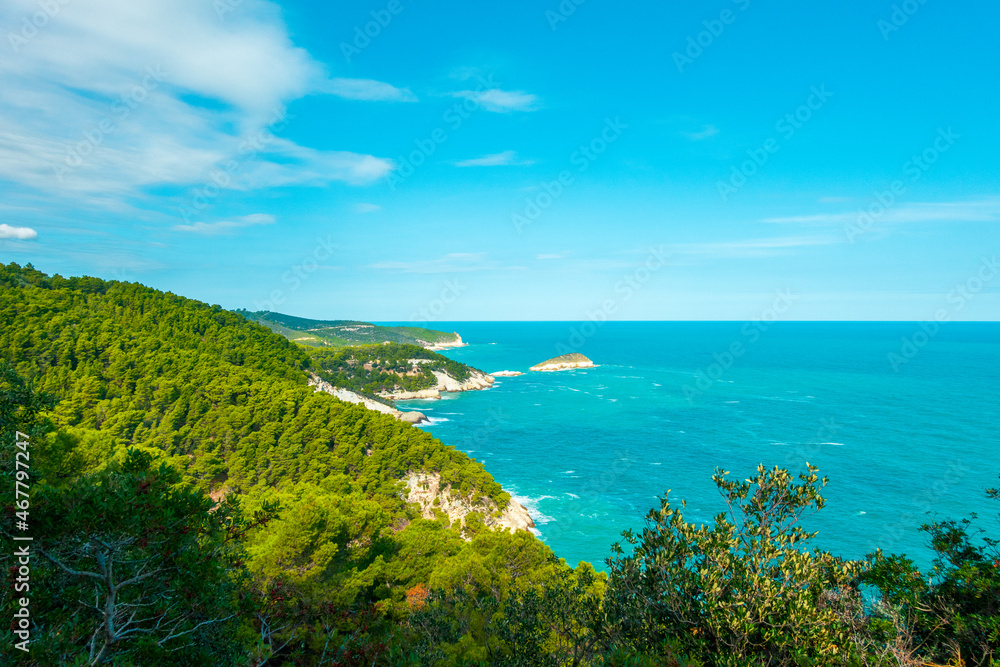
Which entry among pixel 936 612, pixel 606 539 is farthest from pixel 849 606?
pixel 606 539

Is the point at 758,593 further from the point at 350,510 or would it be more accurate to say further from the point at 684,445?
the point at 684,445

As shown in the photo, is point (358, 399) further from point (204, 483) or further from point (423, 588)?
point (423, 588)

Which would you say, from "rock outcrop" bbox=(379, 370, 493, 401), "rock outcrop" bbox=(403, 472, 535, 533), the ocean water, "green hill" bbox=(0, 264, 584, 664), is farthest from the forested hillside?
"rock outcrop" bbox=(379, 370, 493, 401)

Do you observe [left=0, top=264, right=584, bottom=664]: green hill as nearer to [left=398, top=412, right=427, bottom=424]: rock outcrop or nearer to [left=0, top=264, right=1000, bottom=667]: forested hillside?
[left=0, top=264, right=1000, bottom=667]: forested hillside

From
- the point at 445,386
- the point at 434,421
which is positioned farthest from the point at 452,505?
the point at 445,386

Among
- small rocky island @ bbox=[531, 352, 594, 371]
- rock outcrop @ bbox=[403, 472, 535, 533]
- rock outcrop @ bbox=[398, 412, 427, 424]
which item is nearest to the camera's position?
rock outcrop @ bbox=[403, 472, 535, 533]

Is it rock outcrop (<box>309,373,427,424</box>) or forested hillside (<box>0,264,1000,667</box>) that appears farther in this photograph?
rock outcrop (<box>309,373,427,424</box>)

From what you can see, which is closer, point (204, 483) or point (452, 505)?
point (204, 483)
